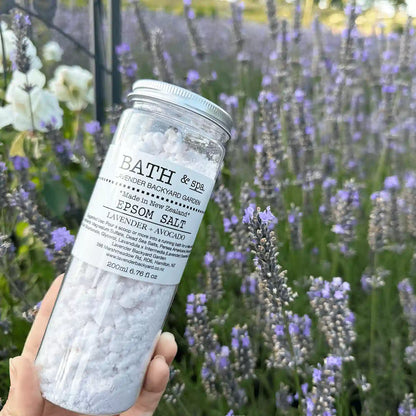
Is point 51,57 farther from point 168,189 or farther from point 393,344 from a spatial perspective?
point 393,344

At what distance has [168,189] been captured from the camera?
893 millimetres

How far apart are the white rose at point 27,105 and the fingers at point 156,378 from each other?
88 cm

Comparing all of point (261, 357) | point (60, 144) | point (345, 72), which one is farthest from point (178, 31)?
point (261, 357)

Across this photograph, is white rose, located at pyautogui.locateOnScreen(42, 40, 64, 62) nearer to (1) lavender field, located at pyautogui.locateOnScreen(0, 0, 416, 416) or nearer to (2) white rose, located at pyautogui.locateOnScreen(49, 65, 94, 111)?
(1) lavender field, located at pyautogui.locateOnScreen(0, 0, 416, 416)

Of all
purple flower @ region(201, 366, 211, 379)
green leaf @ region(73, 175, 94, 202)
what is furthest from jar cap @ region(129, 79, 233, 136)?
green leaf @ region(73, 175, 94, 202)

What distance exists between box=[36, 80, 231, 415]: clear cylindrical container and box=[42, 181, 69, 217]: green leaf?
0.66 m

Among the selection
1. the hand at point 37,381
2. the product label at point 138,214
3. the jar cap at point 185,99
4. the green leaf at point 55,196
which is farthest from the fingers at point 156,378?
the green leaf at point 55,196

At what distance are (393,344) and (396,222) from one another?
0.42 metres

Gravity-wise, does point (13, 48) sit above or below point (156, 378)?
above

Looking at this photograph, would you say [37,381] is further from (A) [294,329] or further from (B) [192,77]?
(B) [192,77]

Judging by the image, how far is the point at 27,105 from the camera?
1.60 metres

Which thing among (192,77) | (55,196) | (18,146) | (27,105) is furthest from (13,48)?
(192,77)

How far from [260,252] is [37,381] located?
45cm

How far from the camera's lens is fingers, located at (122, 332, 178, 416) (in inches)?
37.9
